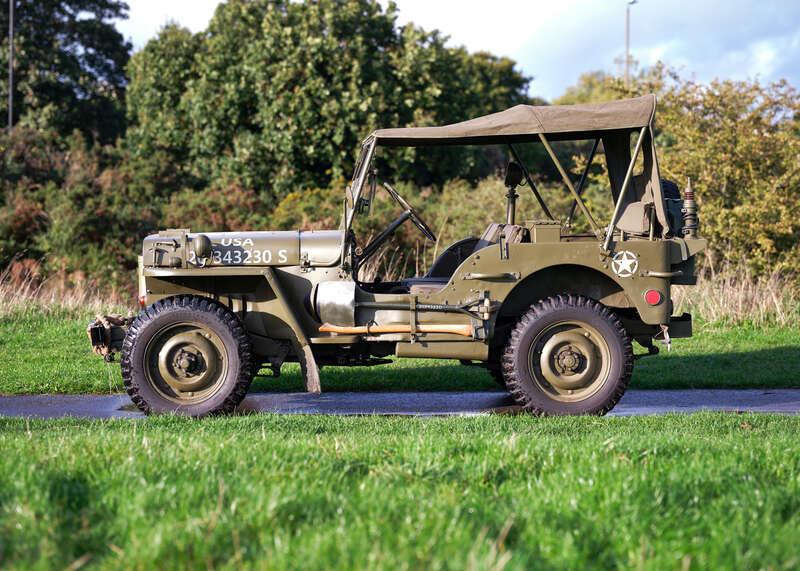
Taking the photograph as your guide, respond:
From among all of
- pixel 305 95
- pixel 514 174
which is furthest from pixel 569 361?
pixel 305 95

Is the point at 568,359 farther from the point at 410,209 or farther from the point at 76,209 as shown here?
the point at 76,209

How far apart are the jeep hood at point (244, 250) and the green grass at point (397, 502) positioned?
2.43m

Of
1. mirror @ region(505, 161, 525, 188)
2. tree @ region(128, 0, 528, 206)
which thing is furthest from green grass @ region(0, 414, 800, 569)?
tree @ region(128, 0, 528, 206)

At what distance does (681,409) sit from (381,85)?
15410 millimetres

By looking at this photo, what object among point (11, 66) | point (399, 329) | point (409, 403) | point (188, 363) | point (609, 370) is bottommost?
point (409, 403)

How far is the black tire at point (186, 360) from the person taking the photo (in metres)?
7.50

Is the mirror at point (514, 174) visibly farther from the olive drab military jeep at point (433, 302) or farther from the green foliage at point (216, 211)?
the green foliage at point (216, 211)

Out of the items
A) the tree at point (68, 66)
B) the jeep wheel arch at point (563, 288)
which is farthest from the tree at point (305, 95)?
the jeep wheel arch at point (563, 288)

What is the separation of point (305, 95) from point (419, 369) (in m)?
13.0

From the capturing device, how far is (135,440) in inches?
200

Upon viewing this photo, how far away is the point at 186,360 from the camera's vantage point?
752 cm

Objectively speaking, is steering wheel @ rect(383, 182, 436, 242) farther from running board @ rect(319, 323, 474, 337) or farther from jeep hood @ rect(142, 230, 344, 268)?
running board @ rect(319, 323, 474, 337)

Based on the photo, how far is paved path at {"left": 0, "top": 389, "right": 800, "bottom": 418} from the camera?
7.95 meters

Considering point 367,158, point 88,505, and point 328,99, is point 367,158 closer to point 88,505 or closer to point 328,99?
point 88,505
